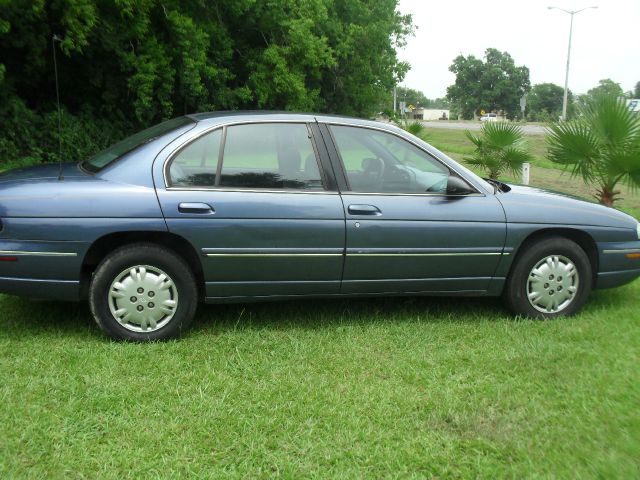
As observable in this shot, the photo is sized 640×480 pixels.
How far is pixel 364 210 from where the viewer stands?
427 centimetres

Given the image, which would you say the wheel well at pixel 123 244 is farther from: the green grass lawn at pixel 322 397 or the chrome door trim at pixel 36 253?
the green grass lawn at pixel 322 397

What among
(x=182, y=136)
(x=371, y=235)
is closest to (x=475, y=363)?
(x=371, y=235)

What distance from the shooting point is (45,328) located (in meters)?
4.30

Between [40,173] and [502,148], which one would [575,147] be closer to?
[502,148]

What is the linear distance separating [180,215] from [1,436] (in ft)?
5.30

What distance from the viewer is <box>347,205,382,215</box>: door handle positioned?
4250mm

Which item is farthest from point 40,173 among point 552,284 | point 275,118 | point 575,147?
point 575,147

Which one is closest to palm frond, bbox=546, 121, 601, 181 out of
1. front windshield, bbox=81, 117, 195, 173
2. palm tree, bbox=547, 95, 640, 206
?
palm tree, bbox=547, 95, 640, 206

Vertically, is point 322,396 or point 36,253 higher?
point 36,253

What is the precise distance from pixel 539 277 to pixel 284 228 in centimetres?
199

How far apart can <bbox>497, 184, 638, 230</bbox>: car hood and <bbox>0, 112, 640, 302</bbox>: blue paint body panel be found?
1 centimetres

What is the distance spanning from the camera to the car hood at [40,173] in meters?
4.14

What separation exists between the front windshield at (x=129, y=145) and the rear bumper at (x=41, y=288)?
0.81 metres

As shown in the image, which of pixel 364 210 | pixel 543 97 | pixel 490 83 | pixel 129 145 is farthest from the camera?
pixel 543 97
